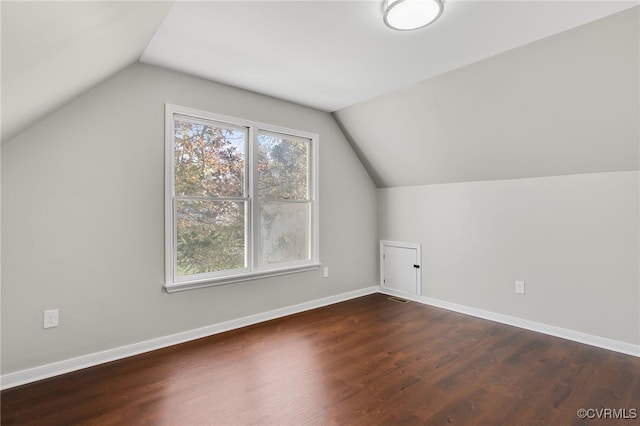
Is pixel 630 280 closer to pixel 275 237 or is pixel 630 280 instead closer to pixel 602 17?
pixel 602 17

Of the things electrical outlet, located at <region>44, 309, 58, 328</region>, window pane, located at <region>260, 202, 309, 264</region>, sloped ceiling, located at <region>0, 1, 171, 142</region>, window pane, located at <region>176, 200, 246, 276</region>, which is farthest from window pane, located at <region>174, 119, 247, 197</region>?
electrical outlet, located at <region>44, 309, 58, 328</region>

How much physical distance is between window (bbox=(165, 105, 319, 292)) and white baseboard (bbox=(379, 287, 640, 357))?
162 centimetres

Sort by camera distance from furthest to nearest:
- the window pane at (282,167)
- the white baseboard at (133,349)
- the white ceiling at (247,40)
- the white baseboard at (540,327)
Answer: the window pane at (282,167), the white baseboard at (540,327), the white baseboard at (133,349), the white ceiling at (247,40)

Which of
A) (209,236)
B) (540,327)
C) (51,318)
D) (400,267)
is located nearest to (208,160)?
(209,236)

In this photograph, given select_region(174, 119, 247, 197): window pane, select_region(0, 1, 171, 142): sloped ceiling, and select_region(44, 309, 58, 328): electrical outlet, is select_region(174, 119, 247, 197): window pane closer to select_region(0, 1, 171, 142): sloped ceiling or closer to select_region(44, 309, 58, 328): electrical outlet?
select_region(0, 1, 171, 142): sloped ceiling

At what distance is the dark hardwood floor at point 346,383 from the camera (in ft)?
6.15

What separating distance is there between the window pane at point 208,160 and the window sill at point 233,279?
81cm

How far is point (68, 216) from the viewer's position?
7.84 ft

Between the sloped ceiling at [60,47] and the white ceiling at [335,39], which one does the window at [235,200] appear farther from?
the sloped ceiling at [60,47]

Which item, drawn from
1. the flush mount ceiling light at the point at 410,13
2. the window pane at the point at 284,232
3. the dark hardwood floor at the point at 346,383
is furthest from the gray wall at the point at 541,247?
the flush mount ceiling light at the point at 410,13

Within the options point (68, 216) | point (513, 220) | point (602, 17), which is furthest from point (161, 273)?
point (602, 17)

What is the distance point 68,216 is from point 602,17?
3860 millimetres

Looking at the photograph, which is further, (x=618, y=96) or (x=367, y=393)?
(x=618, y=96)

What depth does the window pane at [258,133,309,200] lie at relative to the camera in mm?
3529
